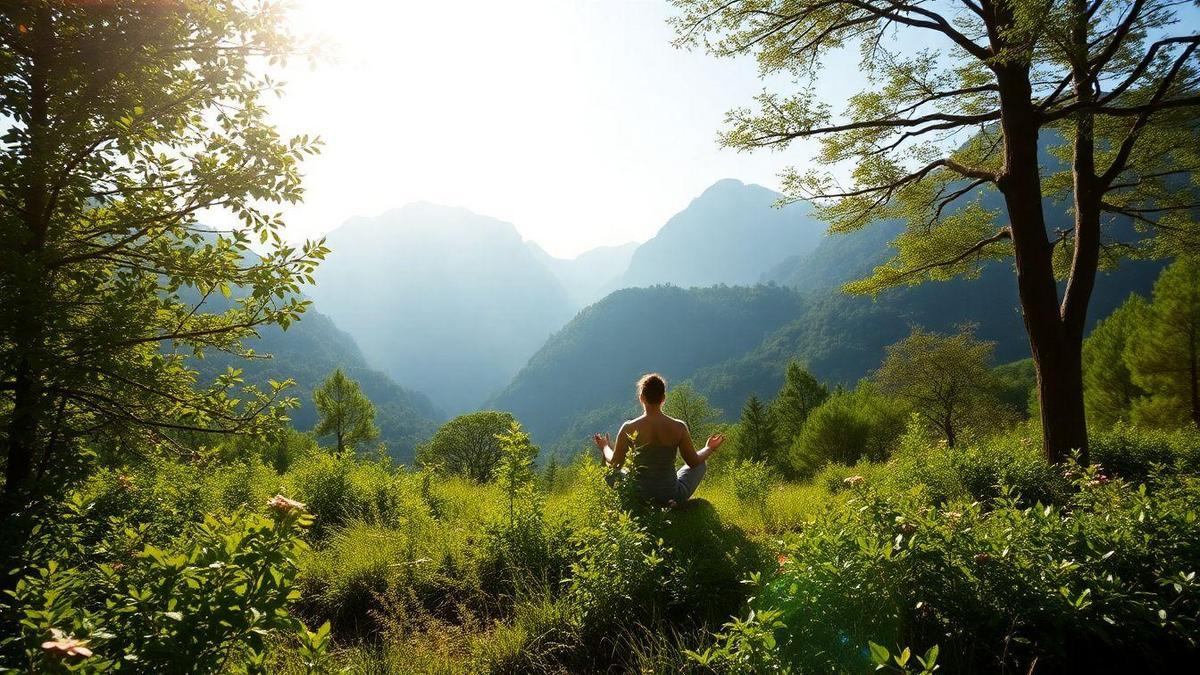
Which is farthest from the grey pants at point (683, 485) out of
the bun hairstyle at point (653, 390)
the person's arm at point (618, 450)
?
the bun hairstyle at point (653, 390)

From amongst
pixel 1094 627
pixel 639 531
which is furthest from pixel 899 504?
pixel 639 531

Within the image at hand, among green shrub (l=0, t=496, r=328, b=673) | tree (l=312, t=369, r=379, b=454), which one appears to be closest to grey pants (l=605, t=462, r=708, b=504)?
green shrub (l=0, t=496, r=328, b=673)

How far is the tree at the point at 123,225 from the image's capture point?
2457 mm

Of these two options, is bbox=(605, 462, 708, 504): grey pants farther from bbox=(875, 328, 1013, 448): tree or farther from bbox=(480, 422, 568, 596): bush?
bbox=(875, 328, 1013, 448): tree

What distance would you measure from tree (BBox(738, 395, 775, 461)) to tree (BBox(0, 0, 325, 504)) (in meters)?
31.5

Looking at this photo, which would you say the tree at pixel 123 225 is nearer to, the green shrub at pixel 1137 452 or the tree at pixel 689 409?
the green shrub at pixel 1137 452

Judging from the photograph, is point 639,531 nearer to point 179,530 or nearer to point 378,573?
point 378,573

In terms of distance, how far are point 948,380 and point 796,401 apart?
29.3ft

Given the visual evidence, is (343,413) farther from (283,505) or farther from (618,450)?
(283,505)

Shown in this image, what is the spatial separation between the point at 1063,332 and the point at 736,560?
641 cm

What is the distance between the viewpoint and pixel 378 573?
175 inches

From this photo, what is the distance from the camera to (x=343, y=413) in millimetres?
27359

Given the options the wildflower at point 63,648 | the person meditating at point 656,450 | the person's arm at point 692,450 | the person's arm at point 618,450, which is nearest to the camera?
the wildflower at point 63,648

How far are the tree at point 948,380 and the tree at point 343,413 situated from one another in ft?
98.1
